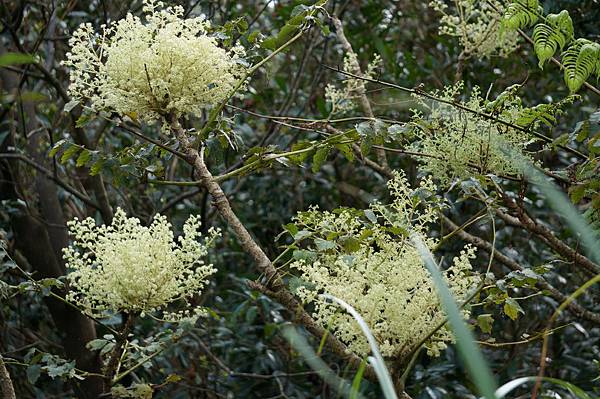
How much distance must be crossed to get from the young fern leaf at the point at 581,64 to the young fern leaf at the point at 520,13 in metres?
0.12

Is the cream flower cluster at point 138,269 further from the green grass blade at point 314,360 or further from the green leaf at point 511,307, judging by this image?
the green leaf at point 511,307

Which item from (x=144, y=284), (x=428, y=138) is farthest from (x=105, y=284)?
(x=428, y=138)

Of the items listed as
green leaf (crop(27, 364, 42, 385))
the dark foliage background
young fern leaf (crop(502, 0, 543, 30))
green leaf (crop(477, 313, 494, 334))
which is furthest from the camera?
the dark foliage background

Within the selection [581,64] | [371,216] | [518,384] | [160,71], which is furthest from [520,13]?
[518,384]

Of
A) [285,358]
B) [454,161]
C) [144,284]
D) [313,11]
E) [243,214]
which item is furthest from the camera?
[243,214]

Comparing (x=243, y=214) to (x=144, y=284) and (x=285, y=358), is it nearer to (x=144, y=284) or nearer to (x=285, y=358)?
(x=285, y=358)

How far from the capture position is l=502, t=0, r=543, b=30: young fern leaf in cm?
204

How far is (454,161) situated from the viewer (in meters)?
2.23

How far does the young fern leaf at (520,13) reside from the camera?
2039 mm

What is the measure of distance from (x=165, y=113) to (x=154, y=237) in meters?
0.27

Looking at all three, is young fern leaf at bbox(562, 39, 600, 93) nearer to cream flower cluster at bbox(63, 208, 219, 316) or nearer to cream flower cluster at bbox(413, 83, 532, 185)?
cream flower cluster at bbox(413, 83, 532, 185)

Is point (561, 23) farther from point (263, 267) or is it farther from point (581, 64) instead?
point (263, 267)

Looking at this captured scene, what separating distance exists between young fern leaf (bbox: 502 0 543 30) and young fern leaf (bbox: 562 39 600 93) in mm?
123

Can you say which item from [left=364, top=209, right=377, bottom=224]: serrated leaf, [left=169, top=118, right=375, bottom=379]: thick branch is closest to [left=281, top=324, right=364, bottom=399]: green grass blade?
[left=169, top=118, right=375, bottom=379]: thick branch
